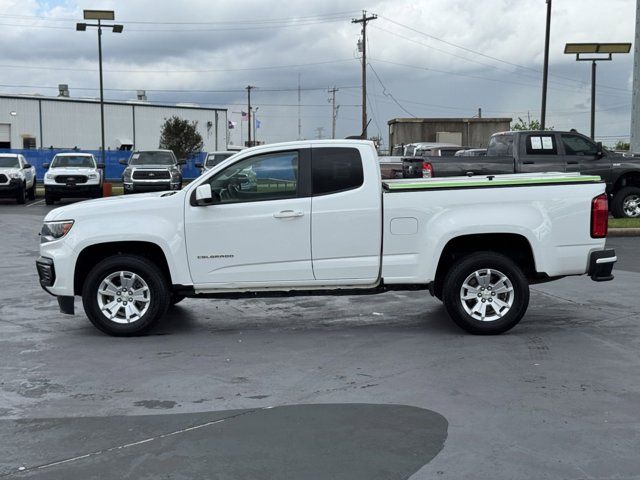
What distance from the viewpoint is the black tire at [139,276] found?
771 centimetres

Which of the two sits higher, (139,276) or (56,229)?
(56,229)

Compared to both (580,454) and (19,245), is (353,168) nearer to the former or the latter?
(580,454)

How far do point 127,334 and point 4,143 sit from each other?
66.9 m

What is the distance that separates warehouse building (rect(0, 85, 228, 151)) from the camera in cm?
6906

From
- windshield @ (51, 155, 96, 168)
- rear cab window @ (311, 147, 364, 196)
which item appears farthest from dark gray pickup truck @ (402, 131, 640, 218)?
windshield @ (51, 155, 96, 168)

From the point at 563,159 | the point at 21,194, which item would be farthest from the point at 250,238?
the point at 21,194

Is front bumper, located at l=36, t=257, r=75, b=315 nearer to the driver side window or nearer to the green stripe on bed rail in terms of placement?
the driver side window

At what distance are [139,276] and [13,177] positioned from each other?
22181 mm

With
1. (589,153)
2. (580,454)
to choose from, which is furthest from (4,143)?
(580,454)

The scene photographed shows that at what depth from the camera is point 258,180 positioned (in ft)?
25.5

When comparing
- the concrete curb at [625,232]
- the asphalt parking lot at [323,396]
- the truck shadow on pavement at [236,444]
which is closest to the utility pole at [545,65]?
the concrete curb at [625,232]

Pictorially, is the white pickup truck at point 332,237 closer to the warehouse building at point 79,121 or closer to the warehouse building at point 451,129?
the warehouse building at point 451,129

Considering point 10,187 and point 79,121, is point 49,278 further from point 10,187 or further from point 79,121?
point 79,121

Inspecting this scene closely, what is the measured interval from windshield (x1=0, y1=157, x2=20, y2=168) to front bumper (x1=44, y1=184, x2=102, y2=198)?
1690 mm
